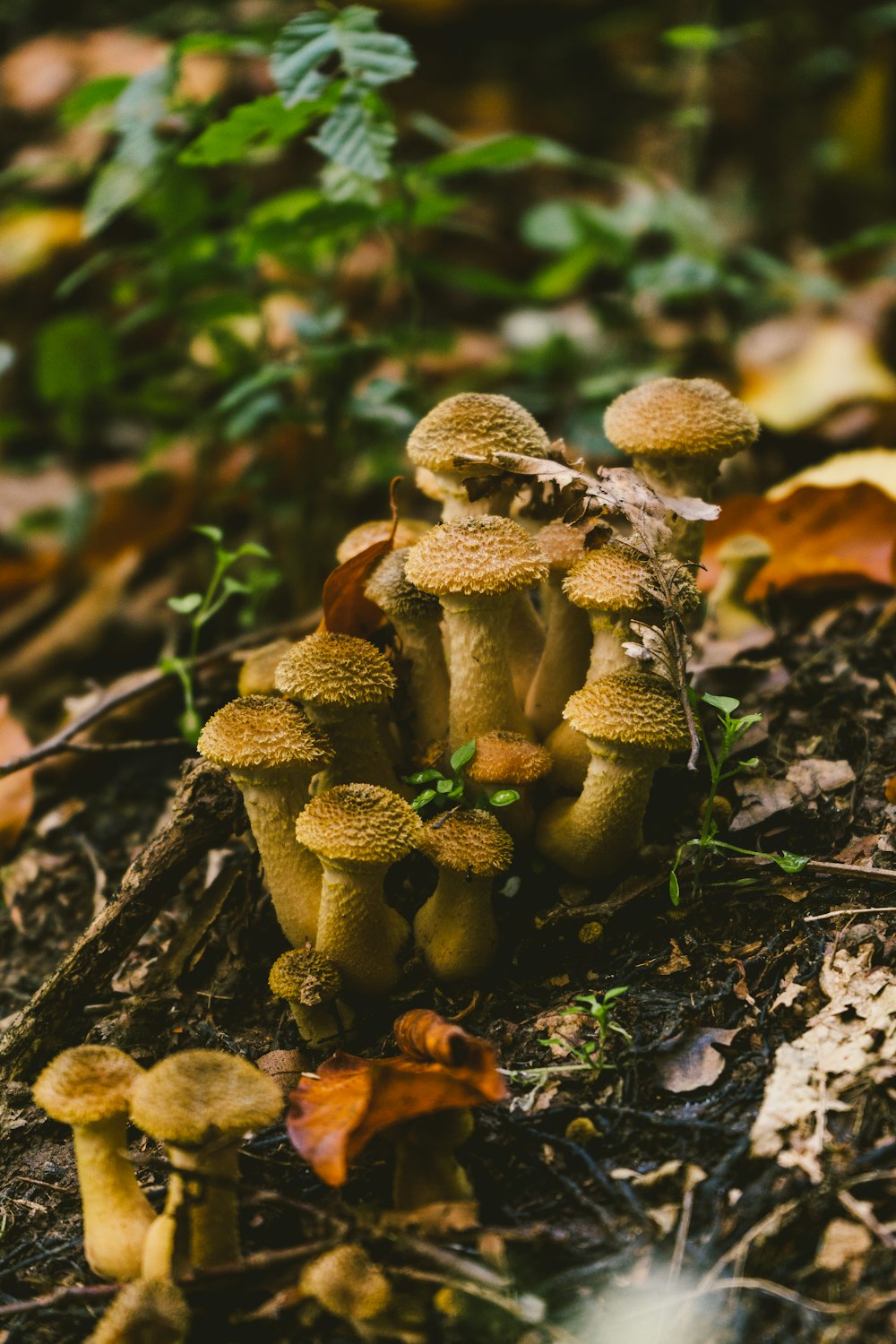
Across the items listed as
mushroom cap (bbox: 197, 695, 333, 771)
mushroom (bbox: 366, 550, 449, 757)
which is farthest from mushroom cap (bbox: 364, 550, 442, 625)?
mushroom cap (bbox: 197, 695, 333, 771)

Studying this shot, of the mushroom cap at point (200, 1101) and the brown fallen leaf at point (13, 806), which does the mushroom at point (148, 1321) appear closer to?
the mushroom cap at point (200, 1101)

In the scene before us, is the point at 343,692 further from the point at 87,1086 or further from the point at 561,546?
the point at 87,1086

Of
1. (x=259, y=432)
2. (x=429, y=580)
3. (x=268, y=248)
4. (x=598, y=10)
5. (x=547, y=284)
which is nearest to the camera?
(x=429, y=580)

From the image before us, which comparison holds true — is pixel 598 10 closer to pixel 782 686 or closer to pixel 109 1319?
pixel 782 686

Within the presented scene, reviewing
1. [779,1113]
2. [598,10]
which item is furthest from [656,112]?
[779,1113]

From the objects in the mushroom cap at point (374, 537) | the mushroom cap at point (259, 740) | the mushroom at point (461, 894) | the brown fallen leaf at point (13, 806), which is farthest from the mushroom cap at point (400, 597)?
the brown fallen leaf at point (13, 806)

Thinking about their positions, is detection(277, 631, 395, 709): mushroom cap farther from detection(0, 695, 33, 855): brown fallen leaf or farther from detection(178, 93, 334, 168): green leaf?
detection(178, 93, 334, 168): green leaf
